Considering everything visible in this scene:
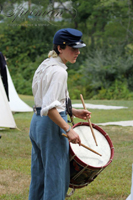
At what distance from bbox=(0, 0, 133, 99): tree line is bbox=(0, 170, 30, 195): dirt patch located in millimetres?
11878

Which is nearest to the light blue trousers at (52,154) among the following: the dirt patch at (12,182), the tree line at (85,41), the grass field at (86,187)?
the grass field at (86,187)

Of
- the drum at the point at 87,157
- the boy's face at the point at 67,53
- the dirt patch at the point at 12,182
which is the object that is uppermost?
the boy's face at the point at 67,53

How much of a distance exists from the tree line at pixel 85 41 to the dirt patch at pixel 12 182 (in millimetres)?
11878

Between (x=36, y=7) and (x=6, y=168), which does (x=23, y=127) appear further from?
(x=36, y=7)

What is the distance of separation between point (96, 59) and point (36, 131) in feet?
48.1

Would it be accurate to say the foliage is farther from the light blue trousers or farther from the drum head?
the light blue trousers

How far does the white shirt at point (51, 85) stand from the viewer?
86.8 inches

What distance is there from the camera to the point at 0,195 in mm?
3373

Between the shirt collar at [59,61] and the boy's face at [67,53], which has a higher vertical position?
the boy's face at [67,53]

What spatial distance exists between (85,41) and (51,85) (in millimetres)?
19249

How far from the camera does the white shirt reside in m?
2.21

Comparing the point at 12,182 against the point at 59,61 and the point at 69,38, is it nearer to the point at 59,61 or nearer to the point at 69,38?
the point at 59,61

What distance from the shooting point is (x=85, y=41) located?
21.1m

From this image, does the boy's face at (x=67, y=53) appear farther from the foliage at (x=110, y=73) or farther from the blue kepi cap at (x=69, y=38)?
the foliage at (x=110, y=73)
